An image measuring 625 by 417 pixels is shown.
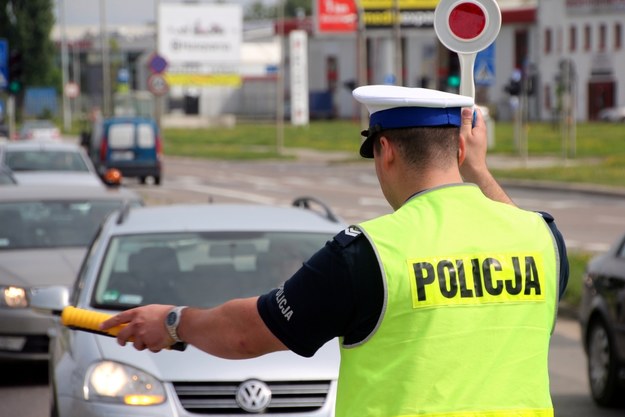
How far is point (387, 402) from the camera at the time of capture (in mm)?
3035

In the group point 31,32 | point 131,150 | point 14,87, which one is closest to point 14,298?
point 14,87

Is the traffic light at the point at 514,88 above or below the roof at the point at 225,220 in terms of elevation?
below

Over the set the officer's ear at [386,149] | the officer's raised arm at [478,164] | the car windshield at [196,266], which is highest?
the officer's ear at [386,149]

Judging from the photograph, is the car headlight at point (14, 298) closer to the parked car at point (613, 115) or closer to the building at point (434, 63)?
the building at point (434, 63)

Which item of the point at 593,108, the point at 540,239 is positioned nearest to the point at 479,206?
the point at 540,239

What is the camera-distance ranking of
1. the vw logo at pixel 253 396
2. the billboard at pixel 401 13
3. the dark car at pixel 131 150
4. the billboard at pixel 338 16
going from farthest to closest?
the billboard at pixel 338 16
the billboard at pixel 401 13
the dark car at pixel 131 150
the vw logo at pixel 253 396

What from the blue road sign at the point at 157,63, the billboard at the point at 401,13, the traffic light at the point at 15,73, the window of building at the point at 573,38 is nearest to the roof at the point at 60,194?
the traffic light at the point at 15,73

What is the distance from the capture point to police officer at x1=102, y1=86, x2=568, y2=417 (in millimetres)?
3025

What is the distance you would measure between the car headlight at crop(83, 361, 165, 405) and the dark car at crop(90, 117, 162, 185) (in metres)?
34.9

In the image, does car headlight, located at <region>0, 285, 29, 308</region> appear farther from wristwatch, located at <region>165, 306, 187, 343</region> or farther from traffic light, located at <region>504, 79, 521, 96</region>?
traffic light, located at <region>504, 79, 521, 96</region>

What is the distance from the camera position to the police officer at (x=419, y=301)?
303cm

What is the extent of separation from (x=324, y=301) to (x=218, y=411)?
3.04m

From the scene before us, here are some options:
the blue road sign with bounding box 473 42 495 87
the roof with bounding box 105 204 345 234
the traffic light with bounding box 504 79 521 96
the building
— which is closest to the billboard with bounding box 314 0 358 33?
the building

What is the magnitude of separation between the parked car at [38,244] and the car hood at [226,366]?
4.27 m
